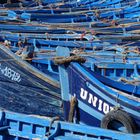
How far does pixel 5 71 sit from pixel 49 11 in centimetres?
950

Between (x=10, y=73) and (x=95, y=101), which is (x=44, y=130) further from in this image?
(x=10, y=73)

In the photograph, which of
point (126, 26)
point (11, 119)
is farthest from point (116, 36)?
point (11, 119)

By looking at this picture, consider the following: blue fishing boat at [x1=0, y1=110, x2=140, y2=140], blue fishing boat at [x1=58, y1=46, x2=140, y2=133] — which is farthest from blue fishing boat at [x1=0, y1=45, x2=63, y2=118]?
blue fishing boat at [x1=0, y1=110, x2=140, y2=140]

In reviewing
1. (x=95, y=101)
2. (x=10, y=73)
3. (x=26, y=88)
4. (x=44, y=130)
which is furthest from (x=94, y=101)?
(x=10, y=73)

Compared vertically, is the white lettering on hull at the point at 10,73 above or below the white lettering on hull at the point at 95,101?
above

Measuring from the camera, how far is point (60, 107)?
27.3ft

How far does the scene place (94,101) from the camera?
23.9 ft

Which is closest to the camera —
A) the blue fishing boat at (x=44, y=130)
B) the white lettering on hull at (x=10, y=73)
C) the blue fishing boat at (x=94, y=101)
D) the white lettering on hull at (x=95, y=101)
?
the blue fishing boat at (x=44, y=130)

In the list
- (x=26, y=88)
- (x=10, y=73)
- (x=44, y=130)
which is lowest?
(x=44, y=130)

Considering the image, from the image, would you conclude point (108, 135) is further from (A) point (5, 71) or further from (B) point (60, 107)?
(A) point (5, 71)

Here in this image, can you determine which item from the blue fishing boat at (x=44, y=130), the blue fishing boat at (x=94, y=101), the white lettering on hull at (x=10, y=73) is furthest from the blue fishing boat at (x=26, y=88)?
the blue fishing boat at (x=44, y=130)

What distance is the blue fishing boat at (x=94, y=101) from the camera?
6.95 meters

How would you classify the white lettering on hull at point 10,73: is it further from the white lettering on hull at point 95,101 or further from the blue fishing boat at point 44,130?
the blue fishing boat at point 44,130

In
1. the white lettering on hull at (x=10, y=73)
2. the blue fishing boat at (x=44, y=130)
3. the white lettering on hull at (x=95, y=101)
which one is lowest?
the blue fishing boat at (x=44, y=130)
